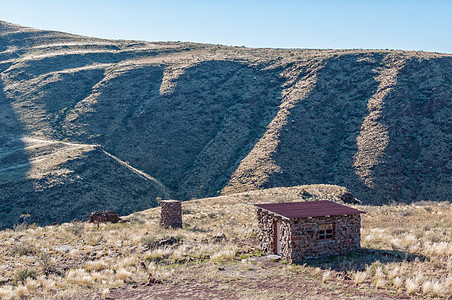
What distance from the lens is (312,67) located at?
77.7 metres

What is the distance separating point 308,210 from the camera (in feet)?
60.3

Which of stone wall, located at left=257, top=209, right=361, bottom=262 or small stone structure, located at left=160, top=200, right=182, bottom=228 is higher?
stone wall, located at left=257, top=209, right=361, bottom=262

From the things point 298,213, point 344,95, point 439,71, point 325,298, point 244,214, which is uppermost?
point 439,71

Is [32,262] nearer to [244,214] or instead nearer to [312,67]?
[244,214]

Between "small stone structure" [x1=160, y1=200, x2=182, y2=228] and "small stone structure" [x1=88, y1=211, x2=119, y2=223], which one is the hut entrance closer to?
"small stone structure" [x1=160, y1=200, x2=182, y2=228]

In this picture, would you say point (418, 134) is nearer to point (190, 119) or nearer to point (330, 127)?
point (330, 127)

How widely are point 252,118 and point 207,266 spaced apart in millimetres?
54311

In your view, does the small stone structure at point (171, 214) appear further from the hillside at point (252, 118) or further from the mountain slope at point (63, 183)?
the hillside at point (252, 118)

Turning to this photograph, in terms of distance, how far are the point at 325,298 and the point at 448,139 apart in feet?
177

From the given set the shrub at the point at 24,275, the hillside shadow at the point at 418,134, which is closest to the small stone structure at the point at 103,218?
the shrub at the point at 24,275

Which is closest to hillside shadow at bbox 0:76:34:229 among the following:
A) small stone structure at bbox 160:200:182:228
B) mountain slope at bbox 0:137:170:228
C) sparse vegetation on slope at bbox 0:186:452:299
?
mountain slope at bbox 0:137:170:228

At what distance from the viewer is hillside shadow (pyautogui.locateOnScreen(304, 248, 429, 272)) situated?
16.1m

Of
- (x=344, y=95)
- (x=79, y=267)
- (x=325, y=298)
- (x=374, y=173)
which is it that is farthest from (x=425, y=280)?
(x=344, y=95)

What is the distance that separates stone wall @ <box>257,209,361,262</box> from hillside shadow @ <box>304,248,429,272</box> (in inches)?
13.6
